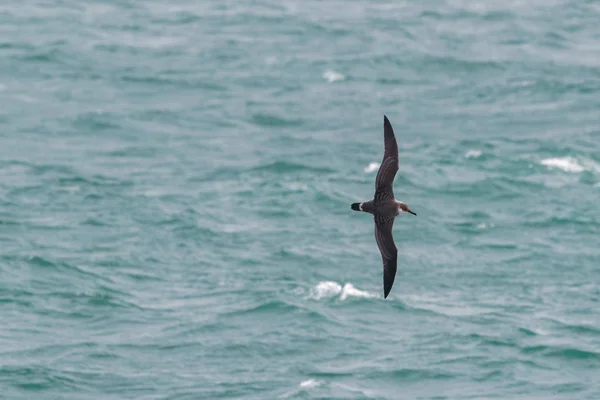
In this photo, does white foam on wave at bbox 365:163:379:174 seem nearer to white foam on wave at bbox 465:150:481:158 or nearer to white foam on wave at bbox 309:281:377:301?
white foam on wave at bbox 465:150:481:158

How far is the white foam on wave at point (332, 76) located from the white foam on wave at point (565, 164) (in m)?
17.0

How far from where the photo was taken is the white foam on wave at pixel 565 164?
234 feet

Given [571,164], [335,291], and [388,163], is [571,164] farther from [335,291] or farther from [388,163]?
[388,163]

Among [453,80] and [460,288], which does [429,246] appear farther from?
[453,80]

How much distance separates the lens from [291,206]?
67.8 metres

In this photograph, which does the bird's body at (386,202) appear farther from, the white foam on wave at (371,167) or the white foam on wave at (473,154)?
the white foam on wave at (473,154)

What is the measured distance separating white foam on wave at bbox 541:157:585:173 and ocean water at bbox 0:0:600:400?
0.14m

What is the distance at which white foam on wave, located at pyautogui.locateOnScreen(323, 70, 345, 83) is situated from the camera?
84.4 m

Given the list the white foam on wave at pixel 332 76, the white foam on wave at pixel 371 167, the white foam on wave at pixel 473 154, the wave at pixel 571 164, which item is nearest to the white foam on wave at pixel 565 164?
the wave at pixel 571 164

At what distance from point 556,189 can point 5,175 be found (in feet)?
91.3

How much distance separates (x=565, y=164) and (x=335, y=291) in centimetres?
1768

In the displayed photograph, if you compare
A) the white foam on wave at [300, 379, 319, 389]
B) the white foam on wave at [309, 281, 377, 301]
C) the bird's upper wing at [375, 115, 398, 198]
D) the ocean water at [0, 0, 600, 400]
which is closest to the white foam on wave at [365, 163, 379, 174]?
the ocean water at [0, 0, 600, 400]

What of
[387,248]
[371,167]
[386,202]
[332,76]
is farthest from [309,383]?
[332,76]

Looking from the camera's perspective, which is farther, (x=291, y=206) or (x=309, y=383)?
(x=291, y=206)
